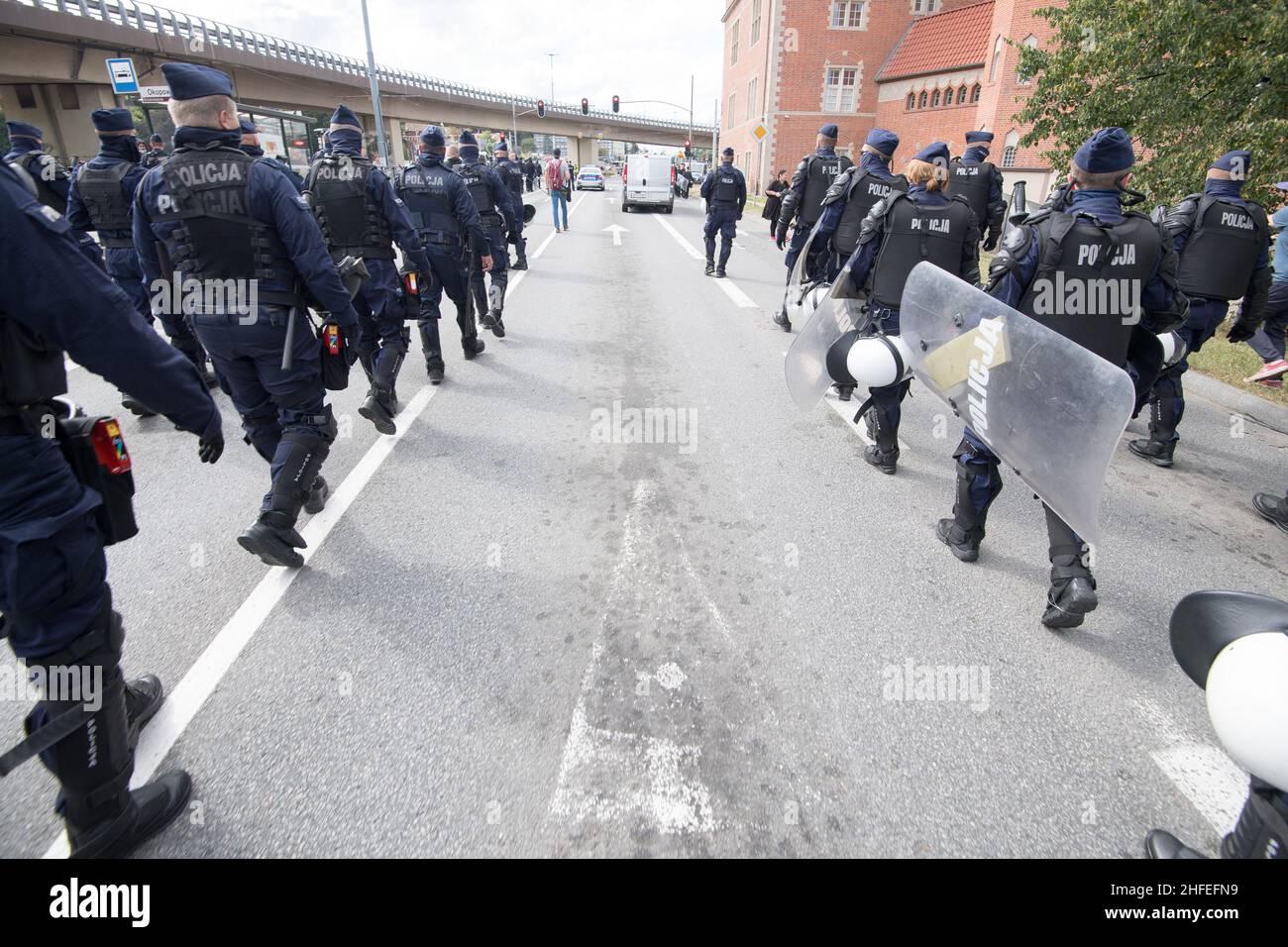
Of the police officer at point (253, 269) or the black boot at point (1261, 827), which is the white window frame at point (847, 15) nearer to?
the police officer at point (253, 269)

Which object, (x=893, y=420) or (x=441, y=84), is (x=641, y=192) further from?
(x=441, y=84)

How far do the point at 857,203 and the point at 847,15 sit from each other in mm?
41239

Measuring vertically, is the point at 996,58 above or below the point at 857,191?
above

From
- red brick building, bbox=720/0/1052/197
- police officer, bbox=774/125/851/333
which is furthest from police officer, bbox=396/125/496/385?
red brick building, bbox=720/0/1052/197

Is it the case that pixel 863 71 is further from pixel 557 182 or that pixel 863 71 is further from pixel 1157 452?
pixel 1157 452

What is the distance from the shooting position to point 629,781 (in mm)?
2242

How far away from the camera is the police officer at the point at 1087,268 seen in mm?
2887

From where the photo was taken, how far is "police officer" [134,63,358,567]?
3025 mm

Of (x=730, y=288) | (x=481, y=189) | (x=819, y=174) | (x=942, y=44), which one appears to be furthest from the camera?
(x=942, y=44)

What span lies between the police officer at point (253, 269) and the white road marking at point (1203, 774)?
3.92 meters

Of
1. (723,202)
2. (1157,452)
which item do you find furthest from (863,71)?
(1157,452)

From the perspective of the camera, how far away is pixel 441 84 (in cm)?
4900

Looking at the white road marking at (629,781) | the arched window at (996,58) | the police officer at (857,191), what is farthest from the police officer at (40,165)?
the arched window at (996,58)
